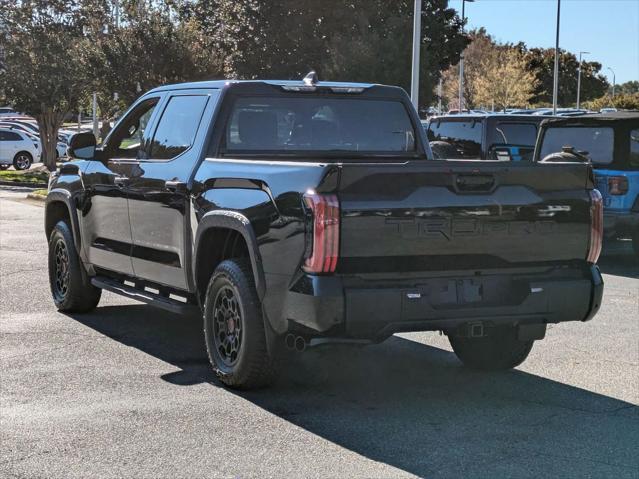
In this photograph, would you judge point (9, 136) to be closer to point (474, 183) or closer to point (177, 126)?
point (177, 126)

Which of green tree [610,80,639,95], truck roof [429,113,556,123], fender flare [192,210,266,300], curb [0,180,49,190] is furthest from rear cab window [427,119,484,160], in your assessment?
green tree [610,80,639,95]

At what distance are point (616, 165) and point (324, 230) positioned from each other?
8.58 m

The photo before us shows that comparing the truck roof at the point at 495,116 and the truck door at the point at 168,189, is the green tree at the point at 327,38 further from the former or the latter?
the truck door at the point at 168,189

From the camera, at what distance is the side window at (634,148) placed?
12.8 meters

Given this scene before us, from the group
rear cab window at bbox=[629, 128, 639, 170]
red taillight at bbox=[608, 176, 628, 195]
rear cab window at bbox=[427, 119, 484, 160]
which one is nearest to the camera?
red taillight at bbox=[608, 176, 628, 195]

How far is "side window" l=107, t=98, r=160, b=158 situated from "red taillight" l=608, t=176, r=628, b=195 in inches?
274

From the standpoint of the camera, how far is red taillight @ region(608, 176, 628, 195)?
12.6 m

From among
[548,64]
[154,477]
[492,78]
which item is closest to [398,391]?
[154,477]

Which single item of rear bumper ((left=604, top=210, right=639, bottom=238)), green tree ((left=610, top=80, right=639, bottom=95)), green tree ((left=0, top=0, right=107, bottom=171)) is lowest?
rear bumper ((left=604, top=210, right=639, bottom=238))

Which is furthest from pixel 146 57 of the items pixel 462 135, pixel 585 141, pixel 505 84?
pixel 505 84

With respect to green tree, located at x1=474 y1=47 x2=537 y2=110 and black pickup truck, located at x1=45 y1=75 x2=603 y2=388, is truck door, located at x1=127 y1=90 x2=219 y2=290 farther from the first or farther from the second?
green tree, located at x1=474 y1=47 x2=537 y2=110

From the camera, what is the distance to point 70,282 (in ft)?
28.4

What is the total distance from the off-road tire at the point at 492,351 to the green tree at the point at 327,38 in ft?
108

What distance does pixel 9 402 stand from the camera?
5.85 meters
